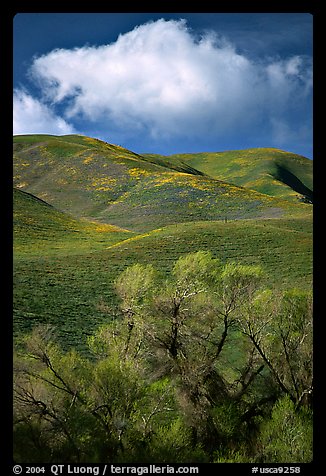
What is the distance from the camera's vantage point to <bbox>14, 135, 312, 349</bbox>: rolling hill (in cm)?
2692

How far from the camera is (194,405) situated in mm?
11680

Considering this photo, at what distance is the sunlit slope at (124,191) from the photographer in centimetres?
6606

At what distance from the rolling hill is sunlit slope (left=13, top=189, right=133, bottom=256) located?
0.13 m

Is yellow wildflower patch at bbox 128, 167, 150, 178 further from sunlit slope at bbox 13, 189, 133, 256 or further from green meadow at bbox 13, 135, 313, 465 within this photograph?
green meadow at bbox 13, 135, 313, 465

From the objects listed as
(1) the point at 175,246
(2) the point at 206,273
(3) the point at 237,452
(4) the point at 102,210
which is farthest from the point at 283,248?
(4) the point at 102,210

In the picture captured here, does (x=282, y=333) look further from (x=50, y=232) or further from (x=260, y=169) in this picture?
(x=260, y=169)

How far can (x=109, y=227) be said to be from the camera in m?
59.7

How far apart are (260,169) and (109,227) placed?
86.0m

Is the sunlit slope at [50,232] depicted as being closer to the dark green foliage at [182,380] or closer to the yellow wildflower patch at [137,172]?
the yellow wildflower patch at [137,172]

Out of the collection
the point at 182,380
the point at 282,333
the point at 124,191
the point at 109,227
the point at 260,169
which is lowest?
the point at 182,380

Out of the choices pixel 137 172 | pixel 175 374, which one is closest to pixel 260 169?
pixel 137 172

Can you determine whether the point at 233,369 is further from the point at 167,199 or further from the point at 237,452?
the point at 167,199

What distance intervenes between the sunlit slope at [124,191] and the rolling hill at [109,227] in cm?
20

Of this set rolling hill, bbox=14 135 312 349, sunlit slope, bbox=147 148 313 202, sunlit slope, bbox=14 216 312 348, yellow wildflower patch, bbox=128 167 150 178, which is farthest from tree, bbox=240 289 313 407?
sunlit slope, bbox=147 148 313 202
